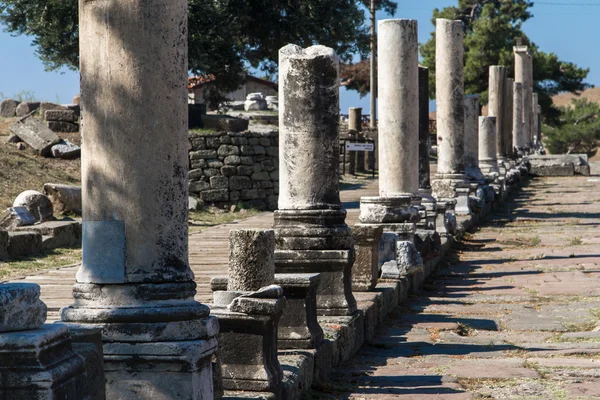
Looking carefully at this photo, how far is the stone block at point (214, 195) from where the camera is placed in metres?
19.7

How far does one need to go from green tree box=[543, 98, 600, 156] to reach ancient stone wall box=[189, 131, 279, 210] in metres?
35.6

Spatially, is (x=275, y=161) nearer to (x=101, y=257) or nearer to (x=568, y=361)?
(x=568, y=361)

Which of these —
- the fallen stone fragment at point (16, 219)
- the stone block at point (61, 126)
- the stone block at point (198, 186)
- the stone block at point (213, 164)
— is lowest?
the fallen stone fragment at point (16, 219)

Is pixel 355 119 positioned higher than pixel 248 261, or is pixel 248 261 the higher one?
pixel 355 119

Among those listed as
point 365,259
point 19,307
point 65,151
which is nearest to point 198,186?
point 65,151

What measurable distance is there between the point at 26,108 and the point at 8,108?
63cm

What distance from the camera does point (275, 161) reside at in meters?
20.6

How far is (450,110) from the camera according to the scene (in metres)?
18.0

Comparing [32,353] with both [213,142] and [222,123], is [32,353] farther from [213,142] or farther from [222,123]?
[222,123]

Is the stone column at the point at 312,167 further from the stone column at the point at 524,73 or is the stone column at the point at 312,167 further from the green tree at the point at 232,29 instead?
the stone column at the point at 524,73

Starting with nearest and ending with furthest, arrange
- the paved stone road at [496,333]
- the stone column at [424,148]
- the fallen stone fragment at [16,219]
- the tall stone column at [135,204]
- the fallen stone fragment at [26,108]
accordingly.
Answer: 1. the tall stone column at [135,204]
2. the paved stone road at [496,333]
3. the fallen stone fragment at [16,219]
4. the stone column at [424,148]
5. the fallen stone fragment at [26,108]

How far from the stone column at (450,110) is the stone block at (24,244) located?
285 inches

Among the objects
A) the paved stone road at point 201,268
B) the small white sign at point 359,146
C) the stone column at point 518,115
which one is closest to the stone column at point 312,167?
the paved stone road at point 201,268

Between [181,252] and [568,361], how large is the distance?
3.41 metres
